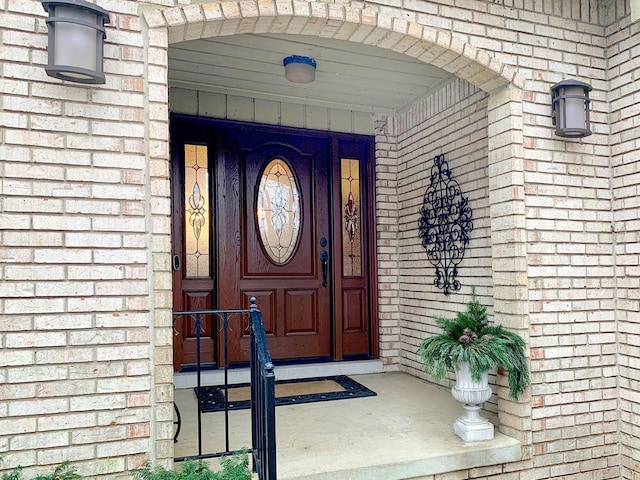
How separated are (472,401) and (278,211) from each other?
215 cm

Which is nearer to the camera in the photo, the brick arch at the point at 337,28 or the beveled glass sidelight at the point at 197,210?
the brick arch at the point at 337,28

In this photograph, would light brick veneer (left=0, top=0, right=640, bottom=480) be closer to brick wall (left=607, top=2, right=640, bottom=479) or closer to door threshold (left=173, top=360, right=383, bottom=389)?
brick wall (left=607, top=2, right=640, bottom=479)

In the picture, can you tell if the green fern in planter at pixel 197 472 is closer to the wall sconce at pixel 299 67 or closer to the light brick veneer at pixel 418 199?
the light brick veneer at pixel 418 199

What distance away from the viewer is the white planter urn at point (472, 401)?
8.54 ft

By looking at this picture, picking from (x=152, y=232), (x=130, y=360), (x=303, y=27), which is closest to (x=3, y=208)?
(x=152, y=232)

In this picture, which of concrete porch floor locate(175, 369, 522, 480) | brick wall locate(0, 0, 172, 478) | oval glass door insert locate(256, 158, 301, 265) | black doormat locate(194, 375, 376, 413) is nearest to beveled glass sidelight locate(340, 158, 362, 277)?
oval glass door insert locate(256, 158, 301, 265)

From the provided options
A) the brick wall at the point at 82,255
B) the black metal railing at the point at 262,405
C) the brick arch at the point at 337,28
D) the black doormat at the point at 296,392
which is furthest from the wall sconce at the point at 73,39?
the black doormat at the point at 296,392

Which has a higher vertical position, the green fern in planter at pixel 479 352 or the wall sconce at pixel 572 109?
the wall sconce at pixel 572 109

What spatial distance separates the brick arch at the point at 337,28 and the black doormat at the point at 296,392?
2220mm

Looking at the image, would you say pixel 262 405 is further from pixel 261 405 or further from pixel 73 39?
pixel 73 39

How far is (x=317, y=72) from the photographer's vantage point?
3523 millimetres

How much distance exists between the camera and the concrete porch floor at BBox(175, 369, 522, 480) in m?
2.34

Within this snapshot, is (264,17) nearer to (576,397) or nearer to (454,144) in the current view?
(454,144)

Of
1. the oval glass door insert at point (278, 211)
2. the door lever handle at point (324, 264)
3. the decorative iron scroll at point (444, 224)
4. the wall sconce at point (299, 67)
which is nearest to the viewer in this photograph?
the wall sconce at point (299, 67)
